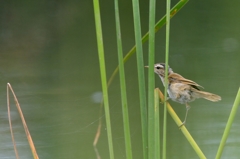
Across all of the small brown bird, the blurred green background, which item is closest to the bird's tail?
the small brown bird

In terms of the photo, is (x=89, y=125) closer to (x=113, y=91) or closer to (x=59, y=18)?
(x=113, y=91)

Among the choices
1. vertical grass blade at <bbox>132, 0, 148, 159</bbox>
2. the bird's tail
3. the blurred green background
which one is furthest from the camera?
the blurred green background

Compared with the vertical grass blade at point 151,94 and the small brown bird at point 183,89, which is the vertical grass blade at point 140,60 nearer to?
the vertical grass blade at point 151,94

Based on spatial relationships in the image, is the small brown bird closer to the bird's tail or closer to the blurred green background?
the bird's tail

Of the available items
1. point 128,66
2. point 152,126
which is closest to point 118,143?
point 128,66

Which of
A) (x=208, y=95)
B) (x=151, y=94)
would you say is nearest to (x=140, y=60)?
(x=151, y=94)

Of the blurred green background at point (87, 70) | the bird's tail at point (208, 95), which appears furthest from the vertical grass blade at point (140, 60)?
the blurred green background at point (87, 70)

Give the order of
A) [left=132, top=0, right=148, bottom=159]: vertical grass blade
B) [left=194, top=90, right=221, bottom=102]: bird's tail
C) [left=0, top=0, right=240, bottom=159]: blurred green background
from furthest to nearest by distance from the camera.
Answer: [left=0, top=0, right=240, bottom=159]: blurred green background, [left=194, top=90, right=221, bottom=102]: bird's tail, [left=132, top=0, right=148, bottom=159]: vertical grass blade

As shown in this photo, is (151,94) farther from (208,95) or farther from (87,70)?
(87,70)
